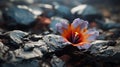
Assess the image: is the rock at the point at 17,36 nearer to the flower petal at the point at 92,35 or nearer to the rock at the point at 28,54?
the rock at the point at 28,54

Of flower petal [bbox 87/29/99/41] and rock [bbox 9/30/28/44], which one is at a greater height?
rock [bbox 9/30/28/44]

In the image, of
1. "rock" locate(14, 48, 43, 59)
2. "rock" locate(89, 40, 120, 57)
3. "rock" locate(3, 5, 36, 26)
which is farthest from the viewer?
"rock" locate(3, 5, 36, 26)

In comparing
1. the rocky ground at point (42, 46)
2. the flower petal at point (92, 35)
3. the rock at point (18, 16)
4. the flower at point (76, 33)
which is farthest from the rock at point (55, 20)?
the flower petal at point (92, 35)

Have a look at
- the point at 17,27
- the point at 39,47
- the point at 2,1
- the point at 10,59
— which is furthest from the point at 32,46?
the point at 2,1

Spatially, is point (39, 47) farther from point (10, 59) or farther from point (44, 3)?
point (44, 3)

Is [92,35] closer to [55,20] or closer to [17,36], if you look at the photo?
[17,36]

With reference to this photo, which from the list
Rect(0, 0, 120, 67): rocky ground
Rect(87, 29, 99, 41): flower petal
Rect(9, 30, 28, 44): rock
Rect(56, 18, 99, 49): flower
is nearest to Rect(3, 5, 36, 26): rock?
Rect(0, 0, 120, 67): rocky ground

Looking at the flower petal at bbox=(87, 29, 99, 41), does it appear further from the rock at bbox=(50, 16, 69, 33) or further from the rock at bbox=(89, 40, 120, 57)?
the rock at bbox=(50, 16, 69, 33)

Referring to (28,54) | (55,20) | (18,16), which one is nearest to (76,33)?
(28,54)
